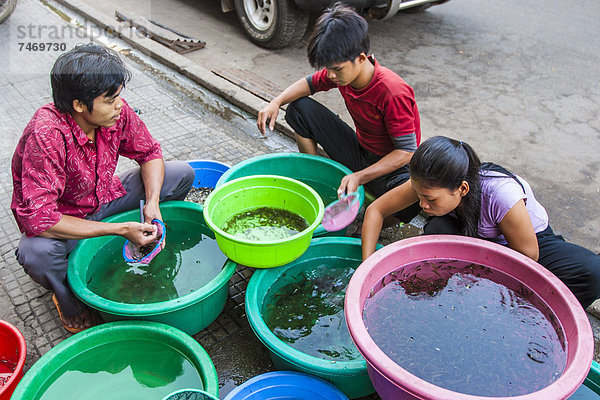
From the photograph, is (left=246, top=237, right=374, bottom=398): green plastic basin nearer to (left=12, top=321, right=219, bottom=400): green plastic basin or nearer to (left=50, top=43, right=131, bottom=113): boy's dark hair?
(left=12, top=321, right=219, bottom=400): green plastic basin

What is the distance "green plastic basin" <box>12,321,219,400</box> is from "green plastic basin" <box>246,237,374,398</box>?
26cm

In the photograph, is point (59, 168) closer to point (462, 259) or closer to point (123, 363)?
point (123, 363)

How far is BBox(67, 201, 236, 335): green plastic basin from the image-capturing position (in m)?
1.93

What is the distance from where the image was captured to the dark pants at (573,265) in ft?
6.69

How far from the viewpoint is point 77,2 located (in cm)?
612

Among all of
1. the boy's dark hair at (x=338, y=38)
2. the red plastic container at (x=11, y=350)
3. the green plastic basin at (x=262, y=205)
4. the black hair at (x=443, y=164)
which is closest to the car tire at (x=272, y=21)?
the boy's dark hair at (x=338, y=38)

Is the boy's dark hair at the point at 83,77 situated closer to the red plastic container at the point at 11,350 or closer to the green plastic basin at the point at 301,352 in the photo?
the red plastic container at the point at 11,350

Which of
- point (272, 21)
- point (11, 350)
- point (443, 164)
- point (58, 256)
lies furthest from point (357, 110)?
point (272, 21)

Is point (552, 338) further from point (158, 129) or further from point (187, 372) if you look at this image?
point (158, 129)

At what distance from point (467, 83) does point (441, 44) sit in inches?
40.1

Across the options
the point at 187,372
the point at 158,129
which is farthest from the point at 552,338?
the point at 158,129

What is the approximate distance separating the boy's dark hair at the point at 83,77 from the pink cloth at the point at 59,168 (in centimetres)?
12

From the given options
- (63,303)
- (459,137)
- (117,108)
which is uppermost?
(117,108)

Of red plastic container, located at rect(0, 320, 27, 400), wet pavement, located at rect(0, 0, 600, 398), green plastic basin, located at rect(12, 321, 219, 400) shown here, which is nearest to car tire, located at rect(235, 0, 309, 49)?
wet pavement, located at rect(0, 0, 600, 398)
